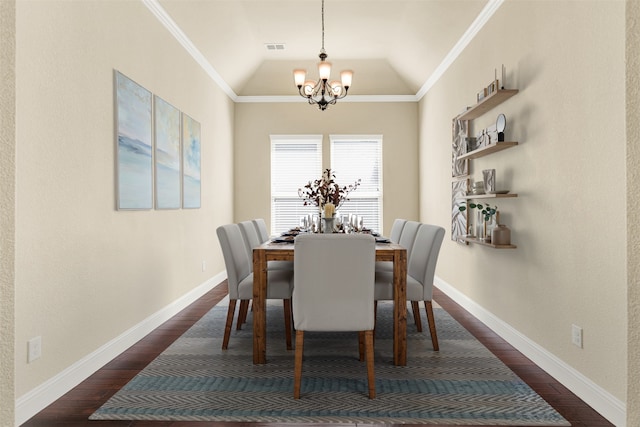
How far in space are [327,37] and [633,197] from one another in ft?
16.2

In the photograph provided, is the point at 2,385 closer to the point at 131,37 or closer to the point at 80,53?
the point at 80,53

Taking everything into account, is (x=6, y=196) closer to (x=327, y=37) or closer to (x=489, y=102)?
(x=489, y=102)

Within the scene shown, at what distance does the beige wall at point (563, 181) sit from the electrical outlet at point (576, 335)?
0.03m

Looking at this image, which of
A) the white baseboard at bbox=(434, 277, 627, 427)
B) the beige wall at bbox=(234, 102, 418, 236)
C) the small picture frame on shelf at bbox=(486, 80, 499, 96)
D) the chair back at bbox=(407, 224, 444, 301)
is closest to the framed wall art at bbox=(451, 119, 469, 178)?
the small picture frame on shelf at bbox=(486, 80, 499, 96)

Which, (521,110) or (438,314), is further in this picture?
(438,314)

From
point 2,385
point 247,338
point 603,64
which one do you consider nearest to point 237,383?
point 247,338

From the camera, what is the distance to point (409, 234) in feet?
11.9

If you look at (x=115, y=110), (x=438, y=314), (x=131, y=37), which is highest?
(x=131, y=37)

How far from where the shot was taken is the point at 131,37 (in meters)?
3.15

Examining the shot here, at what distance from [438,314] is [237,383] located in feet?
7.56

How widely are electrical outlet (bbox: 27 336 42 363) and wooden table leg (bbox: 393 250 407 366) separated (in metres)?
2.05

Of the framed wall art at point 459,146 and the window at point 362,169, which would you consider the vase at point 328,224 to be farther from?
the window at point 362,169

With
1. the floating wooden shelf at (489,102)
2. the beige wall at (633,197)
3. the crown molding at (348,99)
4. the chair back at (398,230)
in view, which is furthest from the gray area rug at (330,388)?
the crown molding at (348,99)

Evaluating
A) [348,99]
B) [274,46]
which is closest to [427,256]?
[274,46]
